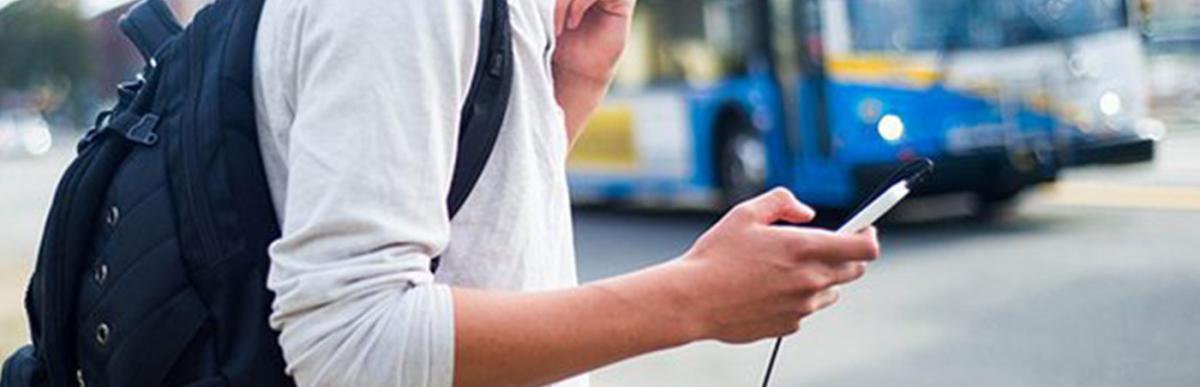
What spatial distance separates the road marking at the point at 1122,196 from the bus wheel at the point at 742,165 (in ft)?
7.02

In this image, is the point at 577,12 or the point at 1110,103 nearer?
the point at 577,12

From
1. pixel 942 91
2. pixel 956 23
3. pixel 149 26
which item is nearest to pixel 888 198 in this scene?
pixel 149 26

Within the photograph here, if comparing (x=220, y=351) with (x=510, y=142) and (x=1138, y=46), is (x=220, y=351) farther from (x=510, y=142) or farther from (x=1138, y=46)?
(x=1138, y=46)

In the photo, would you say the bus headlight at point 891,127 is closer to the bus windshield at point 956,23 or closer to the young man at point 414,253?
the bus windshield at point 956,23

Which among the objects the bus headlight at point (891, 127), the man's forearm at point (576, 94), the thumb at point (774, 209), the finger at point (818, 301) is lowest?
the bus headlight at point (891, 127)

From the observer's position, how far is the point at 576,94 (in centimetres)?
136

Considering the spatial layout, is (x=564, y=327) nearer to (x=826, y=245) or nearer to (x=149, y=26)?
(x=826, y=245)

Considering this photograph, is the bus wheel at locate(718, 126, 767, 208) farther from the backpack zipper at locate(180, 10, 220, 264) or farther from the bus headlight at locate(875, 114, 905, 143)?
the backpack zipper at locate(180, 10, 220, 264)

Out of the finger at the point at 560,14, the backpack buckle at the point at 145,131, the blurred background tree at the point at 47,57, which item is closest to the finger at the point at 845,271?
the finger at the point at 560,14

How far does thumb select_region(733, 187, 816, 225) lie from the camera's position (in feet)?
3.30

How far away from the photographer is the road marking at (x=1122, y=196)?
9680mm

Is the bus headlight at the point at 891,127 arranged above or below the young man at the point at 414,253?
below

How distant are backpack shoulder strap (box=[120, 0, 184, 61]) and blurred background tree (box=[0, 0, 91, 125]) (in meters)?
6.01

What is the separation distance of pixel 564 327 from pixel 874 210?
0.77ft
